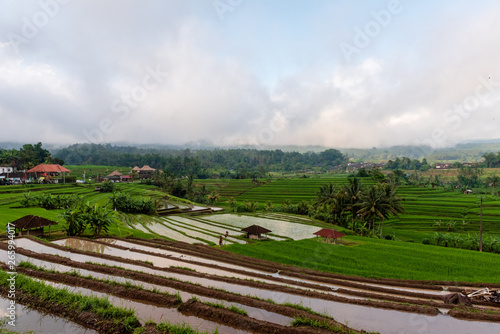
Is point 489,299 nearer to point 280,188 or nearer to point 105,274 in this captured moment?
point 105,274

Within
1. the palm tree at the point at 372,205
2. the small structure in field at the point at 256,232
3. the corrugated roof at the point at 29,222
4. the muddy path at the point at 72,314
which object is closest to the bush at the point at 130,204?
the corrugated roof at the point at 29,222

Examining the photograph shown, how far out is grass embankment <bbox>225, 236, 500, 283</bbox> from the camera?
54.2 ft

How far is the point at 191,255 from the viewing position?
1845 cm

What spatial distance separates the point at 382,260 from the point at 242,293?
41.8ft

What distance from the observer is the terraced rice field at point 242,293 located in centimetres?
898

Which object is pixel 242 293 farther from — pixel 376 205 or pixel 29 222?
pixel 376 205

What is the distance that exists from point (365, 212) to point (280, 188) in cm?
4384

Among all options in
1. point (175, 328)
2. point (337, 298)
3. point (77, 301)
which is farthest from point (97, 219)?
point (337, 298)

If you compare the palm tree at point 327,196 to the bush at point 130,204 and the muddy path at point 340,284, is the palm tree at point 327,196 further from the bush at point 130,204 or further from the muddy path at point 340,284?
the muddy path at point 340,284

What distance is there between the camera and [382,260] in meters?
19.5

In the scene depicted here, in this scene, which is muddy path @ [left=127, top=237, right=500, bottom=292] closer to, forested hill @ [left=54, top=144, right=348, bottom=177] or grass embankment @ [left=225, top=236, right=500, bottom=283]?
grass embankment @ [left=225, top=236, right=500, bottom=283]

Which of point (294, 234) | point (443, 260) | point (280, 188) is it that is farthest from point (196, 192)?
point (443, 260)

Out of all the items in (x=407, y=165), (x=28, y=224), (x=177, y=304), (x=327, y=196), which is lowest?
(x=327, y=196)

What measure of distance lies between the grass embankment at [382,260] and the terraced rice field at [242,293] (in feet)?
5.55
